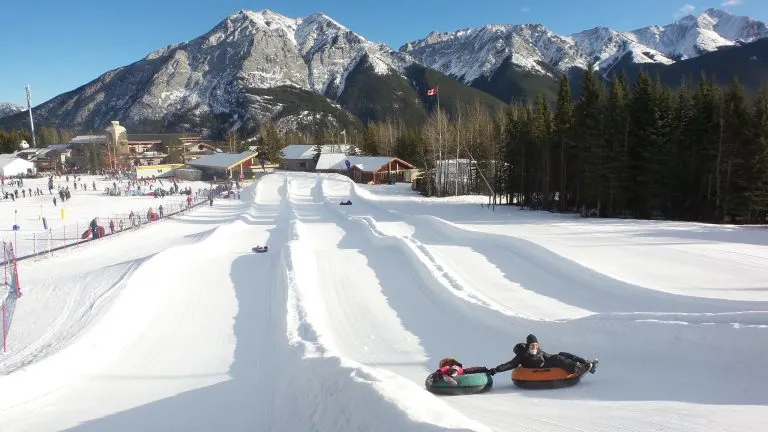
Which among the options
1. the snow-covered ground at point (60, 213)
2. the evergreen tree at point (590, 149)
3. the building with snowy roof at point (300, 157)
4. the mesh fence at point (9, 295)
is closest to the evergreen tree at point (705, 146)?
the evergreen tree at point (590, 149)

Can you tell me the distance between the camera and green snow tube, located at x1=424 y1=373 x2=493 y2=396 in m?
7.84

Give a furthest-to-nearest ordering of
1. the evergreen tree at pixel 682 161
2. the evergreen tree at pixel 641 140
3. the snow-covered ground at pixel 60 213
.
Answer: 1. the snow-covered ground at pixel 60 213
2. the evergreen tree at pixel 641 140
3. the evergreen tree at pixel 682 161

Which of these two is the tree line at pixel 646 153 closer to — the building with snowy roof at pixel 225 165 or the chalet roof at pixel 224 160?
the chalet roof at pixel 224 160

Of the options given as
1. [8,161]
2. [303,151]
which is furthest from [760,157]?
[8,161]

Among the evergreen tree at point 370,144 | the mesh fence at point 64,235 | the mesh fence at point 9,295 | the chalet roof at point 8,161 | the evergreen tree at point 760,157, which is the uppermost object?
the evergreen tree at point 370,144

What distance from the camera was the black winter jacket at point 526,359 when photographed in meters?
7.93

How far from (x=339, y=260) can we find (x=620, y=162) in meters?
21.2

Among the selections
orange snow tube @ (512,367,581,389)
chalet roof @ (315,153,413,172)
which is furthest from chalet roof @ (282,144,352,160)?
orange snow tube @ (512,367,581,389)

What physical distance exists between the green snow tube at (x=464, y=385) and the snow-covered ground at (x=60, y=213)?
27200mm

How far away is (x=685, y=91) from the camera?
31.4 metres

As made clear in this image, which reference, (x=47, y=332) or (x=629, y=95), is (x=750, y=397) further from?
(x=629, y=95)

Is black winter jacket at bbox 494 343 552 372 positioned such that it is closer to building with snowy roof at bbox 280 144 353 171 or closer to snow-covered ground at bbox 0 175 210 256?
snow-covered ground at bbox 0 175 210 256

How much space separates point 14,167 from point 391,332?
102m

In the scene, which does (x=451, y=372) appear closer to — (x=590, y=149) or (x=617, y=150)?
(x=617, y=150)
